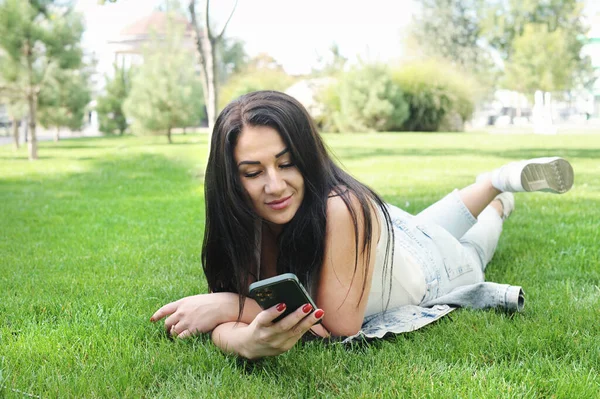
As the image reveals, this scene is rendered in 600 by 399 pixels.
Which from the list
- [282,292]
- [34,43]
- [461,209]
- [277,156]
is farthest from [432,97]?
[282,292]

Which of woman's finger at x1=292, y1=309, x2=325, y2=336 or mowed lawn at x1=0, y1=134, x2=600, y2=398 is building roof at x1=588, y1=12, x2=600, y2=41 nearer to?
mowed lawn at x1=0, y1=134, x2=600, y2=398

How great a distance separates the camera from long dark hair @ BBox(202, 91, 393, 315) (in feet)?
7.33

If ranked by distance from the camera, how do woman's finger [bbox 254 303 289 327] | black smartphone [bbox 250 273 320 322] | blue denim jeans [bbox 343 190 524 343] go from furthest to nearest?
blue denim jeans [bbox 343 190 524 343] → woman's finger [bbox 254 303 289 327] → black smartphone [bbox 250 273 320 322]

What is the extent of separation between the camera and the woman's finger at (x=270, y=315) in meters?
1.91

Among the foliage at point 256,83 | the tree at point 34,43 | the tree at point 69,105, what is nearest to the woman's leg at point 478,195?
the tree at point 34,43

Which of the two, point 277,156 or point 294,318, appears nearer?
point 294,318

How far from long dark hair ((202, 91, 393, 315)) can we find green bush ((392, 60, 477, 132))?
24.7 m

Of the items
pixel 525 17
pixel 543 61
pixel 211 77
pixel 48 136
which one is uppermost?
pixel 525 17

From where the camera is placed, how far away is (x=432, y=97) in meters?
26.4

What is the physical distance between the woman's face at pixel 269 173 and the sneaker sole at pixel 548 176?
5.81 feet

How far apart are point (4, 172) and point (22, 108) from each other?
8076 mm

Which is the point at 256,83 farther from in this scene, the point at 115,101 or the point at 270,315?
the point at 270,315

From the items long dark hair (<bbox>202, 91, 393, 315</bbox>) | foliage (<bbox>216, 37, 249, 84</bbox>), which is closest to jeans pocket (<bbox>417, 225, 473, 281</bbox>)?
long dark hair (<bbox>202, 91, 393, 315</bbox>)

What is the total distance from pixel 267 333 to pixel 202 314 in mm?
491
